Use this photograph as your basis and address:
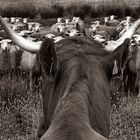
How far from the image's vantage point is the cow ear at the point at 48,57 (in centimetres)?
258

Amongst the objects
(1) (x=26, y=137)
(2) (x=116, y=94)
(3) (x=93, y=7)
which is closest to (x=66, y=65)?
A: (1) (x=26, y=137)

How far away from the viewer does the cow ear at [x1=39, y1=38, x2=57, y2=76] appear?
258 cm

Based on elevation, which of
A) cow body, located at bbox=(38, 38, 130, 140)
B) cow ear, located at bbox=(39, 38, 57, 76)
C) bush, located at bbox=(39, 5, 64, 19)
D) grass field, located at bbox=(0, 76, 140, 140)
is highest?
cow ear, located at bbox=(39, 38, 57, 76)

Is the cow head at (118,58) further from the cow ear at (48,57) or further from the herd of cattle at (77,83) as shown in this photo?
the cow ear at (48,57)

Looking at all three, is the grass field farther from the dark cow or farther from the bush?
Result: the bush

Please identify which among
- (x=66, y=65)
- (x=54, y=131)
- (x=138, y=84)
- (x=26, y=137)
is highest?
(x=66, y=65)

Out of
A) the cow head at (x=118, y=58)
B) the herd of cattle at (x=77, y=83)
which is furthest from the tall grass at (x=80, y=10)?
the cow head at (x=118, y=58)

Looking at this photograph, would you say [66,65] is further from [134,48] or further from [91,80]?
[134,48]

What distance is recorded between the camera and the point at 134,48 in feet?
45.3

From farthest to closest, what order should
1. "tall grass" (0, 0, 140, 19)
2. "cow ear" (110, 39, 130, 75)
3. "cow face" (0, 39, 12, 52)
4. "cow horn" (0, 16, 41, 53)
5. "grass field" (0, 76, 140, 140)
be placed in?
"tall grass" (0, 0, 140, 19), "cow face" (0, 39, 12, 52), "grass field" (0, 76, 140, 140), "cow horn" (0, 16, 41, 53), "cow ear" (110, 39, 130, 75)

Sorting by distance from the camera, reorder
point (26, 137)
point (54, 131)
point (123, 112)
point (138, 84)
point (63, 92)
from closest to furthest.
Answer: point (54, 131) → point (63, 92) → point (26, 137) → point (123, 112) → point (138, 84)

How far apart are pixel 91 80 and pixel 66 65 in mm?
Answer: 190

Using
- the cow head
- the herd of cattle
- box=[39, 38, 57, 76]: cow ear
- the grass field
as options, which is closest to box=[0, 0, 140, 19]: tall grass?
the grass field

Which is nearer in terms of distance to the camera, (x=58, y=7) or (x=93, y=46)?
(x=93, y=46)
